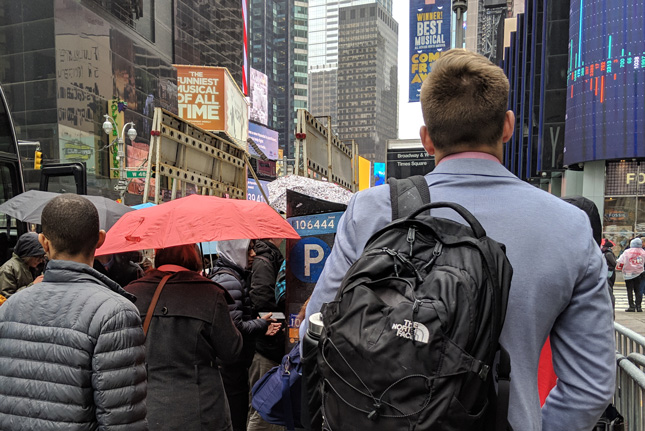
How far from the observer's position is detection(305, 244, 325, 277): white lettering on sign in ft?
15.6

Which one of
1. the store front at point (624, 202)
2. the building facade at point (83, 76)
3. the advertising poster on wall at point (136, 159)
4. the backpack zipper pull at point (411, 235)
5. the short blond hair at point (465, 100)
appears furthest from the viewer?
the advertising poster on wall at point (136, 159)

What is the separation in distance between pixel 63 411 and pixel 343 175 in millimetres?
8399

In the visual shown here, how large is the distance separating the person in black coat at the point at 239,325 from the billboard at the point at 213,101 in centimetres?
1919

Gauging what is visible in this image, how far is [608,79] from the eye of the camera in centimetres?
2581

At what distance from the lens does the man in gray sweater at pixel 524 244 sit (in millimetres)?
1577

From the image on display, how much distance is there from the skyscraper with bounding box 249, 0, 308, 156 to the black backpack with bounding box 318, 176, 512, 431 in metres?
164

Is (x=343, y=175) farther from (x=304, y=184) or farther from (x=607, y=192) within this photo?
(x=607, y=192)

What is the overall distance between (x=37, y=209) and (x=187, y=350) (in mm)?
4673

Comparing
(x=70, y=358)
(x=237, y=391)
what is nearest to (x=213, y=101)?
(x=237, y=391)

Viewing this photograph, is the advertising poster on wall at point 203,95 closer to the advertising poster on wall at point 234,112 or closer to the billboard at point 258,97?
the advertising poster on wall at point 234,112

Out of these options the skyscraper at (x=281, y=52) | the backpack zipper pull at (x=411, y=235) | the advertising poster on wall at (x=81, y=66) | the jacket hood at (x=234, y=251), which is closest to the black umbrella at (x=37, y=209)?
the jacket hood at (x=234, y=251)

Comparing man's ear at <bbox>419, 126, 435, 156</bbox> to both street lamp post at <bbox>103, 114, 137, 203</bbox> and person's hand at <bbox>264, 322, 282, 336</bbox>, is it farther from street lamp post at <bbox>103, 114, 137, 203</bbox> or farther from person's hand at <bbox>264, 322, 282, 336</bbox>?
street lamp post at <bbox>103, 114, 137, 203</bbox>

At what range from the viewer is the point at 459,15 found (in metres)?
12.5

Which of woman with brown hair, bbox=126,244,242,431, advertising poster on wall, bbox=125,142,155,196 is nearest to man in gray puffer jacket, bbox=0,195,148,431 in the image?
woman with brown hair, bbox=126,244,242,431
